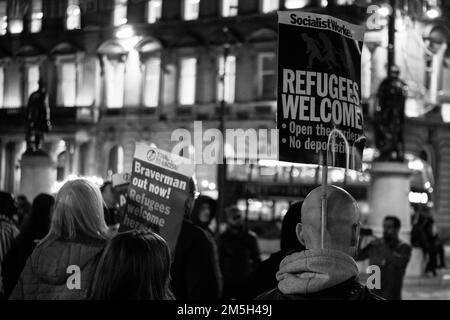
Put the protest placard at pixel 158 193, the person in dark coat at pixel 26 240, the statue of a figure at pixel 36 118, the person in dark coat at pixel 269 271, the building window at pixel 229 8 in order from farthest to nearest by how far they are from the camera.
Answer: the building window at pixel 229 8 → the statue of a figure at pixel 36 118 → the person in dark coat at pixel 26 240 → the protest placard at pixel 158 193 → the person in dark coat at pixel 269 271

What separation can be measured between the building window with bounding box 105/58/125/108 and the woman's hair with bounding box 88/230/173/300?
120 ft

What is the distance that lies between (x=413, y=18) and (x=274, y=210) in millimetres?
10463

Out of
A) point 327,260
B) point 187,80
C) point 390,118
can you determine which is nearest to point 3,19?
point 187,80

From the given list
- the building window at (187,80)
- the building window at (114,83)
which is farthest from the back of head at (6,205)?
the building window at (114,83)

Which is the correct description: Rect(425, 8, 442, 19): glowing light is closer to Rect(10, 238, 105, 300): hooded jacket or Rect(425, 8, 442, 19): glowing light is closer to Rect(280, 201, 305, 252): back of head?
Rect(280, 201, 305, 252): back of head

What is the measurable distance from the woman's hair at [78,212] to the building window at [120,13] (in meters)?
35.6

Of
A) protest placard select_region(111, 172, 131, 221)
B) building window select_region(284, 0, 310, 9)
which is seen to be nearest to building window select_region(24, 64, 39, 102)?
building window select_region(284, 0, 310, 9)

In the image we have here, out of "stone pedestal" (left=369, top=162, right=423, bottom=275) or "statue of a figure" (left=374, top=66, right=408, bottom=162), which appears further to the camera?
"stone pedestal" (left=369, top=162, right=423, bottom=275)

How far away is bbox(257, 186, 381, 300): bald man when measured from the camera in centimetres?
313

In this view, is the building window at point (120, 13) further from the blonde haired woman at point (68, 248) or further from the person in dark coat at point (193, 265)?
the blonde haired woman at point (68, 248)

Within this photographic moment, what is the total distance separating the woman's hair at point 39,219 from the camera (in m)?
5.98

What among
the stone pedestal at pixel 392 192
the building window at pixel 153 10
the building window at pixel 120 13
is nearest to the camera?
the stone pedestal at pixel 392 192

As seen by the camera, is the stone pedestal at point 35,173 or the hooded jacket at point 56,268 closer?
the hooded jacket at point 56,268

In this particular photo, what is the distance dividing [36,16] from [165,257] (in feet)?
135
